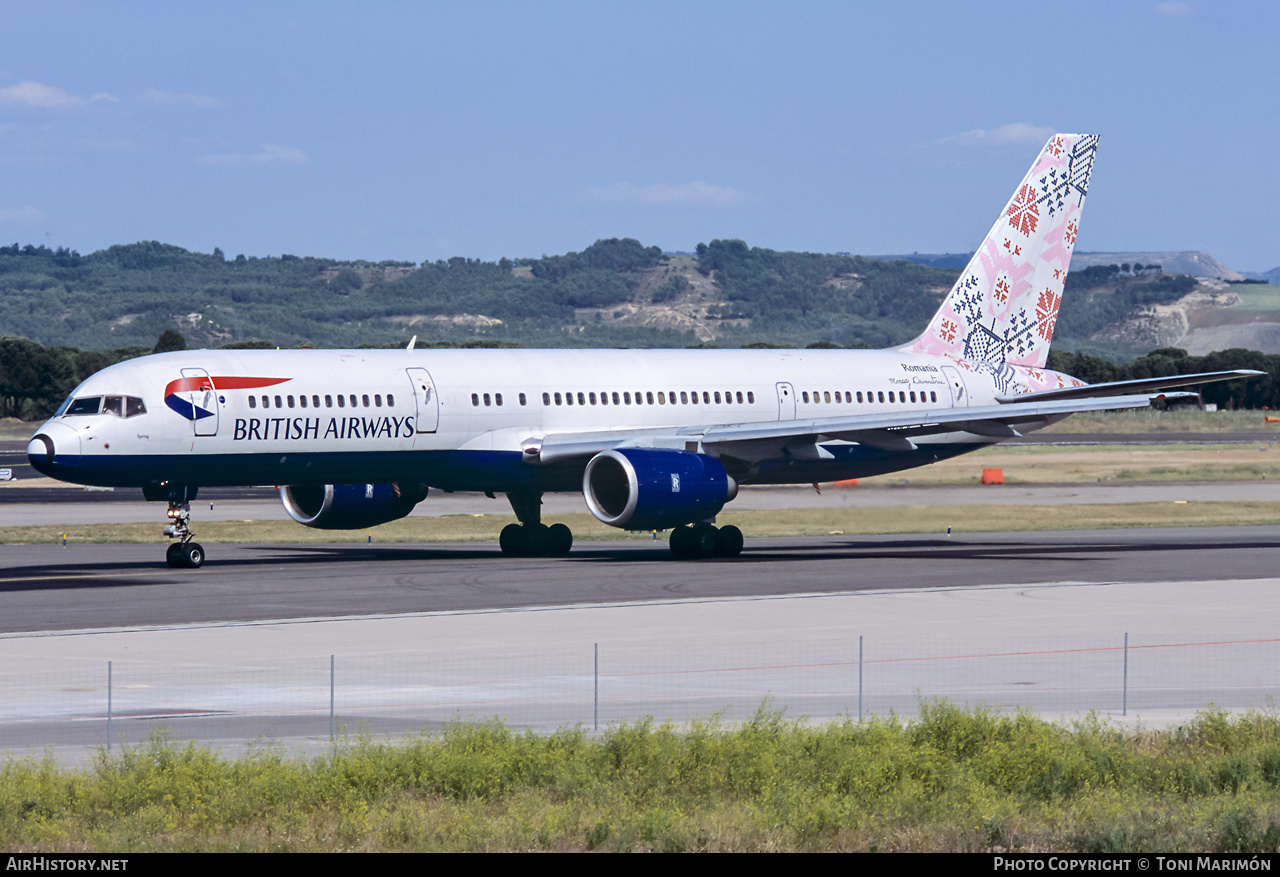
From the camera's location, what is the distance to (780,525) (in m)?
56.1

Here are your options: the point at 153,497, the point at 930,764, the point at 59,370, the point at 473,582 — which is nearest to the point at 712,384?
the point at 473,582

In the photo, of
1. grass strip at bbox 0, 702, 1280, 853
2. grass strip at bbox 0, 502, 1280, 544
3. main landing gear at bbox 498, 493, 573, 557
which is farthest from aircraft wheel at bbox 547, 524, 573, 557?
grass strip at bbox 0, 702, 1280, 853

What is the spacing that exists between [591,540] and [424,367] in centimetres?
1157

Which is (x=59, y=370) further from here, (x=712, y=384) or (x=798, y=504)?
(x=712, y=384)

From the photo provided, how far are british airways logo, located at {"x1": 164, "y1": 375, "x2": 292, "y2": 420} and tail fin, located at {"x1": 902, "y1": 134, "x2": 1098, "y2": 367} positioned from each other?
21776 millimetres

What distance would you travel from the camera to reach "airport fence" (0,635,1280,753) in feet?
67.8

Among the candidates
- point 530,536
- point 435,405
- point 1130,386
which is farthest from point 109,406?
point 1130,386

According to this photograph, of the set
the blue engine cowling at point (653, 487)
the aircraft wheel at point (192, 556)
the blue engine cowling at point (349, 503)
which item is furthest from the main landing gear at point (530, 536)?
the aircraft wheel at point (192, 556)

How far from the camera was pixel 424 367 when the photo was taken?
43.2m

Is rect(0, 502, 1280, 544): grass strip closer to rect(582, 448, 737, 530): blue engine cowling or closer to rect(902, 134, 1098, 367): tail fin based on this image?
rect(902, 134, 1098, 367): tail fin

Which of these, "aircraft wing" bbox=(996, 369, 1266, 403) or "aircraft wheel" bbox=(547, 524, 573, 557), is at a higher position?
"aircraft wing" bbox=(996, 369, 1266, 403)

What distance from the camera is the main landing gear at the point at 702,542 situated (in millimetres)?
44219

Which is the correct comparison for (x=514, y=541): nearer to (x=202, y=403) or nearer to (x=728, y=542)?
(x=728, y=542)

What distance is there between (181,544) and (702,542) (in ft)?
41.3
